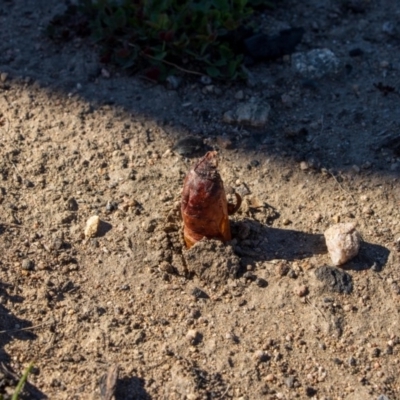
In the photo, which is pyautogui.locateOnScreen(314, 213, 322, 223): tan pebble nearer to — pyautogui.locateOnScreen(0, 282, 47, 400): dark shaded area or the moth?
the moth

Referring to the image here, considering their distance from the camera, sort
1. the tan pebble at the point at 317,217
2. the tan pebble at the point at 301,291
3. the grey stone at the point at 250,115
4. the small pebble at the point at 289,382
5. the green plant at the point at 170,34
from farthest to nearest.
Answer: the green plant at the point at 170,34 → the grey stone at the point at 250,115 → the tan pebble at the point at 317,217 → the tan pebble at the point at 301,291 → the small pebble at the point at 289,382

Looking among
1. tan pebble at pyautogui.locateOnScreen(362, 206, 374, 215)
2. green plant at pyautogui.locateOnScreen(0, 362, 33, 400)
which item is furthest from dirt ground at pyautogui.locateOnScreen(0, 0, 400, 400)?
green plant at pyautogui.locateOnScreen(0, 362, 33, 400)

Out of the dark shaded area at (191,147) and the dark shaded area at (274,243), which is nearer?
the dark shaded area at (274,243)

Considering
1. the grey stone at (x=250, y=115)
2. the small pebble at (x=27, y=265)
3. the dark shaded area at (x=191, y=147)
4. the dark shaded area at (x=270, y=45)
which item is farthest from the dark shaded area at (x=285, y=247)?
the dark shaded area at (x=270, y=45)

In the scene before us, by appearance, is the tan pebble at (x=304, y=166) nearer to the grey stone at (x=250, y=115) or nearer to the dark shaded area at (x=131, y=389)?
the grey stone at (x=250, y=115)

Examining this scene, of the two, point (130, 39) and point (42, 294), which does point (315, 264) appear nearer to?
point (42, 294)

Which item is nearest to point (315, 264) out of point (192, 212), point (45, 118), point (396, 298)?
point (396, 298)

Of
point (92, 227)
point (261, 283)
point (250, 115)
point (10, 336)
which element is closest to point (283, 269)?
point (261, 283)
